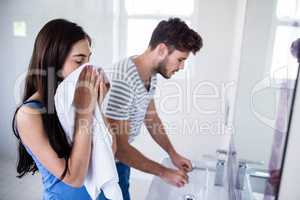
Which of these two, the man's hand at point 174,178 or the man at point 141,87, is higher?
the man at point 141,87

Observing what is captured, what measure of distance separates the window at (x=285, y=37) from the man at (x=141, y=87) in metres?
0.46

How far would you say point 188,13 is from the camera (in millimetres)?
1471

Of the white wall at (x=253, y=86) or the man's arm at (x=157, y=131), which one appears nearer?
the white wall at (x=253, y=86)

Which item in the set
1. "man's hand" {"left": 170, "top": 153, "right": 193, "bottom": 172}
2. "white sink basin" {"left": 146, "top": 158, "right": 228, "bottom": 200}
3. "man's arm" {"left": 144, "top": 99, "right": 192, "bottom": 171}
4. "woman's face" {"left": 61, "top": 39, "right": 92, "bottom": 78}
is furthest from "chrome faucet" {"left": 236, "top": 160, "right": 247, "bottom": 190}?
"woman's face" {"left": 61, "top": 39, "right": 92, "bottom": 78}

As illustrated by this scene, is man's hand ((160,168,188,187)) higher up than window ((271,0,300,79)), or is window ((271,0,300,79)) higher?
window ((271,0,300,79))

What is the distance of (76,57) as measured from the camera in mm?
860

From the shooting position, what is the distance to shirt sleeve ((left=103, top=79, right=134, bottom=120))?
42.6 inches

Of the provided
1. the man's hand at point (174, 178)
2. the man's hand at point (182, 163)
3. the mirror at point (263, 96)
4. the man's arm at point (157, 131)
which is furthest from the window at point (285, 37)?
the man's arm at point (157, 131)

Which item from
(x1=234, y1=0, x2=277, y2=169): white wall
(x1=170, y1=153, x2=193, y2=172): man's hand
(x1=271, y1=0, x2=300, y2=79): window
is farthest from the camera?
(x1=170, y1=153, x2=193, y2=172): man's hand

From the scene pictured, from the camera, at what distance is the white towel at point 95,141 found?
826 millimetres

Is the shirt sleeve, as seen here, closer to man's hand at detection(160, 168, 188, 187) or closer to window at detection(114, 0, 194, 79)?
man's hand at detection(160, 168, 188, 187)

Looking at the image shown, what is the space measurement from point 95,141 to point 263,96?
529 millimetres

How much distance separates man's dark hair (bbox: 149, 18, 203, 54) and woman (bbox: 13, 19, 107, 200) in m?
0.36

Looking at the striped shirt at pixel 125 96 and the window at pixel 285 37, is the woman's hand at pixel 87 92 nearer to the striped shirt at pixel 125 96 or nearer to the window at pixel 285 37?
the striped shirt at pixel 125 96
